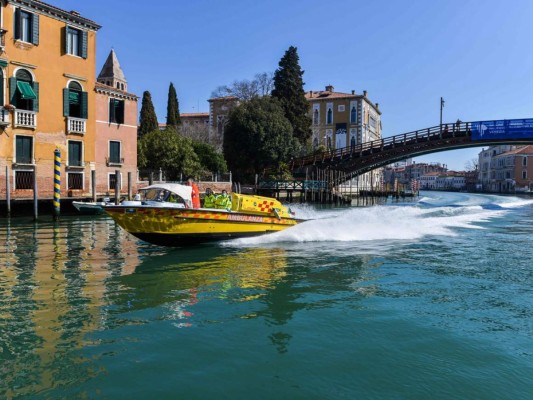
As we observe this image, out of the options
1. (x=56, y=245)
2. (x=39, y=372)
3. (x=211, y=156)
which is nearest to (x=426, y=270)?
(x=39, y=372)

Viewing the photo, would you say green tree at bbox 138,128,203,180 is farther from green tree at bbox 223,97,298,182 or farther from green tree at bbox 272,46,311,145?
green tree at bbox 272,46,311,145

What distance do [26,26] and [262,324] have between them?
2498cm

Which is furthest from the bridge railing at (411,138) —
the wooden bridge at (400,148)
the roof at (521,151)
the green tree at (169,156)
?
the roof at (521,151)

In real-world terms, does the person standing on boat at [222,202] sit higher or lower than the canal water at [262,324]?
higher

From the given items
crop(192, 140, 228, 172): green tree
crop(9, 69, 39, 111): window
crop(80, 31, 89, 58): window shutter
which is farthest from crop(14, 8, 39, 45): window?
crop(192, 140, 228, 172): green tree

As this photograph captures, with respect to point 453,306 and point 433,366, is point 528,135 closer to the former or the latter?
point 453,306

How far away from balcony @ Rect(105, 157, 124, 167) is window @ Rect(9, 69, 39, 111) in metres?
5.45

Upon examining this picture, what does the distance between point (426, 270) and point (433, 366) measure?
5.32 metres

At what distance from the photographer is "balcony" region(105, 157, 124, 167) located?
29438 millimetres

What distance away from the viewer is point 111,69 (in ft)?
188

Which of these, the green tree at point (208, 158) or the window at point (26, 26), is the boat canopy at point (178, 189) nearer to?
the window at point (26, 26)

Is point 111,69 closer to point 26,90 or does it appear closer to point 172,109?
point 172,109

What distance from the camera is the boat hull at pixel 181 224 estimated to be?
11.4 m

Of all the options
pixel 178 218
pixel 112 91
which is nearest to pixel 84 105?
pixel 112 91
